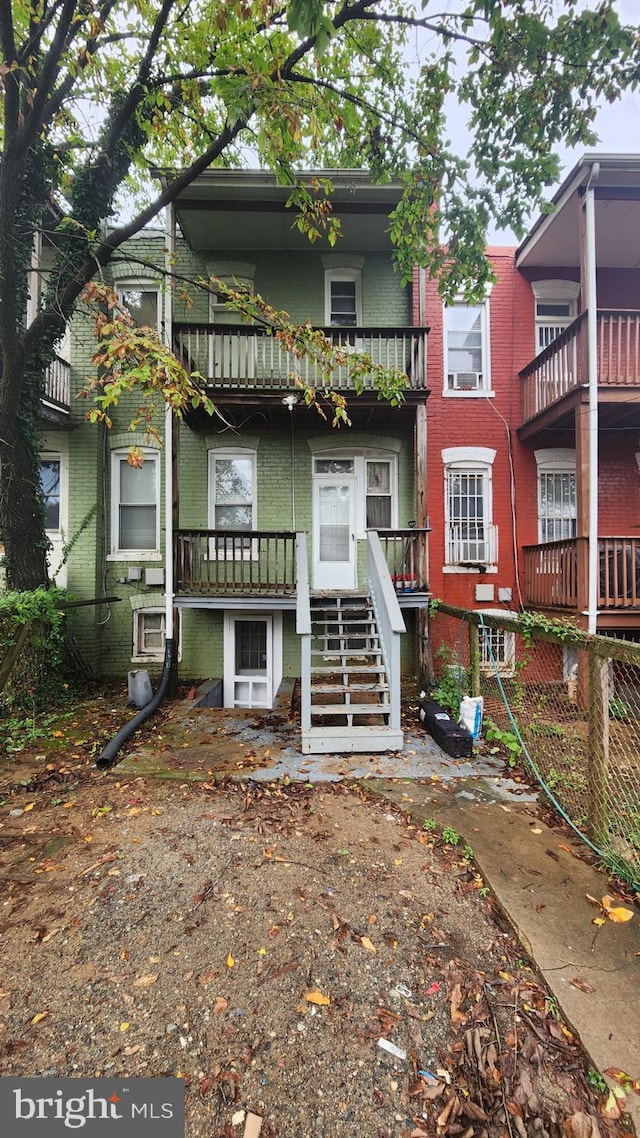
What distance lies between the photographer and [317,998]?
1923mm

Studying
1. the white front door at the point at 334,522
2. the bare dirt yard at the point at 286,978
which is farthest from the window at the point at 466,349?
the bare dirt yard at the point at 286,978

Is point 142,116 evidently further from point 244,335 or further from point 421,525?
point 421,525

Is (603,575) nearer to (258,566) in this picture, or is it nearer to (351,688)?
(351,688)

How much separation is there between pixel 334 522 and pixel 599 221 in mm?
6299

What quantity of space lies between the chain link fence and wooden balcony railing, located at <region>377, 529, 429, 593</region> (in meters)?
0.56

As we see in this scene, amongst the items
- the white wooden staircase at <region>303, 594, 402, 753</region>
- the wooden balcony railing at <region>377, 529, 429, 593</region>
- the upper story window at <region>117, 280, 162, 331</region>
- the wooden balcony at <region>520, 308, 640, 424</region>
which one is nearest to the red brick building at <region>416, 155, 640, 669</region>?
the wooden balcony at <region>520, 308, 640, 424</region>

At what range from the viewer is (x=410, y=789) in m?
3.78

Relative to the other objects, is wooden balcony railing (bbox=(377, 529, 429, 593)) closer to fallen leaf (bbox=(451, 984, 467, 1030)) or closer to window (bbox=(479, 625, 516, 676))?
window (bbox=(479, 625, 516, 676))

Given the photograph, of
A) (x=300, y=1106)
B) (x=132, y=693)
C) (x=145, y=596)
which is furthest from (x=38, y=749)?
(x=300, y=1106)

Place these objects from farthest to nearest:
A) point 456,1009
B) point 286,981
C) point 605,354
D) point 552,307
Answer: point 552,307
point 605,354
point 286,981
point 456,1009

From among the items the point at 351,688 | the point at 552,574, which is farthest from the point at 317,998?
the point at 552,574

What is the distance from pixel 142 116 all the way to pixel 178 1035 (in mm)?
8679

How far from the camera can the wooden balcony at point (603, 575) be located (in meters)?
6.52

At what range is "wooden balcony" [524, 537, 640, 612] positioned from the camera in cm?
652
